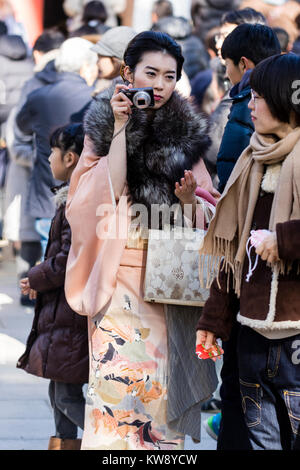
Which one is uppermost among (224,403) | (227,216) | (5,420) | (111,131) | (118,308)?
(111,131)

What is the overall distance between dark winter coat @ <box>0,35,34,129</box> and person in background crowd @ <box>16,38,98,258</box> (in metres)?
2.04

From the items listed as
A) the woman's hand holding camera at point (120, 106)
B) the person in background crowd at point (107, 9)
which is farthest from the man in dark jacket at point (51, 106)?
the person in background crowd at point (107, 9)

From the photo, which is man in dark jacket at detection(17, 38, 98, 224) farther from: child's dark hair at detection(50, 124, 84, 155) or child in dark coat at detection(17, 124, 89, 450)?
child in dark coat at detection(17, 124, 89, 450)

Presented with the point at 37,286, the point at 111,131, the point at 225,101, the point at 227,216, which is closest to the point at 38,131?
the point at 225,101

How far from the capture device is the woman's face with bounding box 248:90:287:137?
306 cm

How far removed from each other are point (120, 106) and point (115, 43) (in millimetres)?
2448

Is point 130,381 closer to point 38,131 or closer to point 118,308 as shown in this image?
point 118,308

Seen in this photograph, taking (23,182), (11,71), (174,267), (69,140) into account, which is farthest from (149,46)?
(11,71)

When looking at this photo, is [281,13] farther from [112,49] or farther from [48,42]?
[112,49]

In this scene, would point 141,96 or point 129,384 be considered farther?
point 129,384

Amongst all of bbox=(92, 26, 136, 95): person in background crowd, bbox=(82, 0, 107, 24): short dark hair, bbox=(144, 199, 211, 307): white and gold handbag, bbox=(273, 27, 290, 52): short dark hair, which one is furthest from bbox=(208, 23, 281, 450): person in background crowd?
bbox=(82, 0, 107, 24): short dark hair

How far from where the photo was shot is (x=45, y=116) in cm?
706

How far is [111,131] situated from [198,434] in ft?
4.13

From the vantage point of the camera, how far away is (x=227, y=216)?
3256 millimetres
